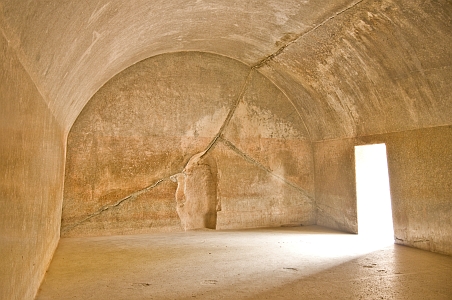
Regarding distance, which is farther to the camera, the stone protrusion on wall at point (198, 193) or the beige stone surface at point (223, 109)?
the stone protrusion on wall at point (198, 193)

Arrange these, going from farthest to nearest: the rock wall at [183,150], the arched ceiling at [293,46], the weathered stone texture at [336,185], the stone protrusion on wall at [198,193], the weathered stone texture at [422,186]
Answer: the stone protrusion on wall at [198,193] → the weathered stone texture at [336,185] → the rock wall at [183,150] → the weathered stone texture at [422,186] → the arched ceiling at [293,46]

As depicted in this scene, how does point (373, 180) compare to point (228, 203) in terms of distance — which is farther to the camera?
point (228, 203)

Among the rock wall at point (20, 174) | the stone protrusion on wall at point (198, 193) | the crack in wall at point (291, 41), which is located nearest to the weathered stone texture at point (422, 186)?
the crack in wall at point (291, 41)

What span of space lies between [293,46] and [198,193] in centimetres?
330

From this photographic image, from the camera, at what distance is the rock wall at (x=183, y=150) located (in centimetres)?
582

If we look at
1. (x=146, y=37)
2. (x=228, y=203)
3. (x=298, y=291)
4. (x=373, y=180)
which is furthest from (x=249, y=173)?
(x=298, y=291)

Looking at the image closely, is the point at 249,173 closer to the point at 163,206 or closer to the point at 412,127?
the point at 163,206

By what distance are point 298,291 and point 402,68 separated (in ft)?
10.6

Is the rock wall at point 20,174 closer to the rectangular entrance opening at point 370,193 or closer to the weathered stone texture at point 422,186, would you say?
the weathered stone texture at point 422,186

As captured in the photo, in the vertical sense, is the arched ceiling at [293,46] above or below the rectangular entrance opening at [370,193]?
above

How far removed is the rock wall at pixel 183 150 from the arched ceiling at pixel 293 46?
0.44m

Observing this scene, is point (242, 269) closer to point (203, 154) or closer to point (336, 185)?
point (203, 154)

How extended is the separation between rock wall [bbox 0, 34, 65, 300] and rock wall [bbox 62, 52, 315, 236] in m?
2.96

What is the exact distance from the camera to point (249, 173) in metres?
6.78
